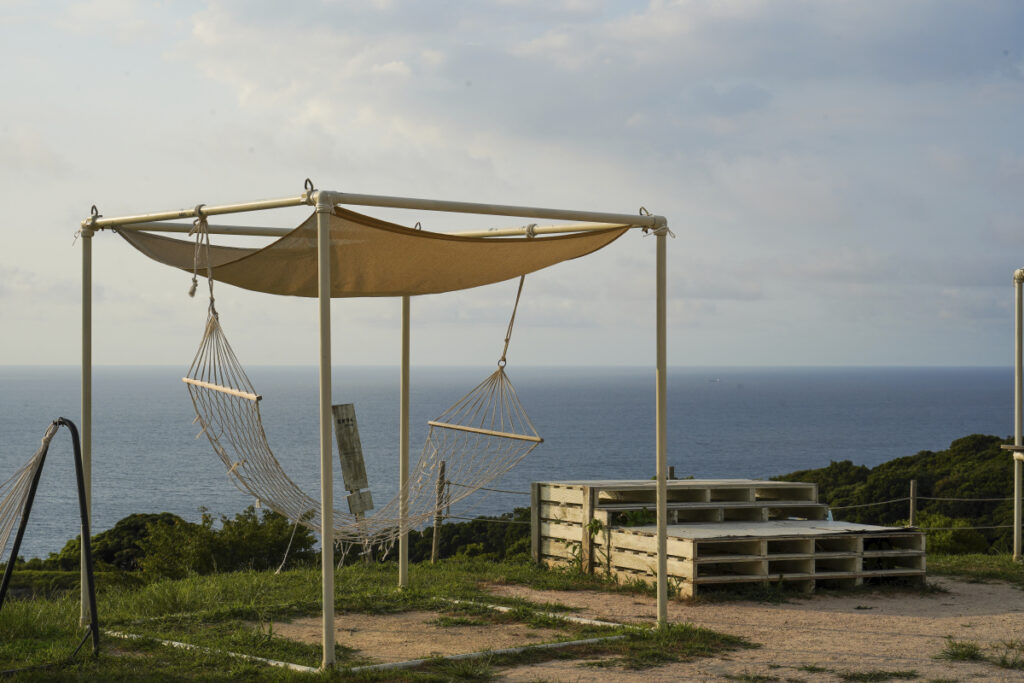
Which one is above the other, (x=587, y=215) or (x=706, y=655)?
(x=587, y=215)

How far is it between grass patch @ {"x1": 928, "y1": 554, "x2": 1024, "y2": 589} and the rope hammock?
3.55 meters

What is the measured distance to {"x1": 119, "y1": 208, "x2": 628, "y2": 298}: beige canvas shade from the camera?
476 centimetres

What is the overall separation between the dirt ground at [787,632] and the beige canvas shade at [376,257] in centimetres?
177

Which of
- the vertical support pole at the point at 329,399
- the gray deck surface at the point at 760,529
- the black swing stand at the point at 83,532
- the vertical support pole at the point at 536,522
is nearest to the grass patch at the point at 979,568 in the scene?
the gray deck surface at the point at 760,529

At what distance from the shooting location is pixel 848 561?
677 centimetres

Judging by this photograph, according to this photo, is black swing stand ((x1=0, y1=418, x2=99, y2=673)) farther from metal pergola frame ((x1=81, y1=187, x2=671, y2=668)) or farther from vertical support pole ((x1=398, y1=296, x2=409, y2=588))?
vertical support pole ((x1=398, y1=296, x2=409, y2=588))

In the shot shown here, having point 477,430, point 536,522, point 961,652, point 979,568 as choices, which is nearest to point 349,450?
point 477,430

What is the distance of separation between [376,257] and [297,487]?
1195 mm

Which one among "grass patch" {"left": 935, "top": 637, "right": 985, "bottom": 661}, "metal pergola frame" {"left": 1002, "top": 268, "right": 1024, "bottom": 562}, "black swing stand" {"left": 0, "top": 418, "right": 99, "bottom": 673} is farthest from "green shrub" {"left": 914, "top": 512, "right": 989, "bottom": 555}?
"black swing stand" {"left": 0, "top": 418, "right": 99, "bottom": 673}

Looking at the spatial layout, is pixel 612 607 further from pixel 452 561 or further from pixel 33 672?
pixel 33 672

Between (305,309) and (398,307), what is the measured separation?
2467 cm

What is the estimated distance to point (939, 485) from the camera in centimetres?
1773

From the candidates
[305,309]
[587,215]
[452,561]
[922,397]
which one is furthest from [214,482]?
[922,397]

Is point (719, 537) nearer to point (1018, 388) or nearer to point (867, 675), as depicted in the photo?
point (867, 675)
